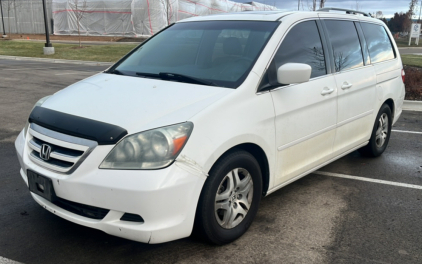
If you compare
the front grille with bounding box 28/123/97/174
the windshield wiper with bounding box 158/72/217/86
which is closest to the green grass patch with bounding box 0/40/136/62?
the windshield wiper with bounding box 158/72/217/86

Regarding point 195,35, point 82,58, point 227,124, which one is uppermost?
point 195,35

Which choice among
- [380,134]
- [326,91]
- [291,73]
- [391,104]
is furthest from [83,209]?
[391,104]

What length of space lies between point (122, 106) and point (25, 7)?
177ft

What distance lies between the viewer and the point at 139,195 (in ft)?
8.79

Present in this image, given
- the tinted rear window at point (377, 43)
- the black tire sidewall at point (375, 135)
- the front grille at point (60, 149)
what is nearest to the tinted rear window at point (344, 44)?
the tinted rear window at point (377, 43)

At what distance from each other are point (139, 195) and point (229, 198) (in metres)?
0.84

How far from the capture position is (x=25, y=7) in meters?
50.4

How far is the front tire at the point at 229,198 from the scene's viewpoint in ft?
9.87

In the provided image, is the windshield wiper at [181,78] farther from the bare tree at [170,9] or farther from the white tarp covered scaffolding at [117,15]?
the bare tree at [170,9]

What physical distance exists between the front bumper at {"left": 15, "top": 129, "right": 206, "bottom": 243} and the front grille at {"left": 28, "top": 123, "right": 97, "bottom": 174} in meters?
0.05

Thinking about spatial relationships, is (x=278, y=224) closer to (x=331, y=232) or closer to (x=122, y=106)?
(x=331, y=232)

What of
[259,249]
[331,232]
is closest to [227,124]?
[259,249]

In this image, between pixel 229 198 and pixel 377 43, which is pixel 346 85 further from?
pixel 229 198

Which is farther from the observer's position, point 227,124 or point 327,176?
point 327,176
